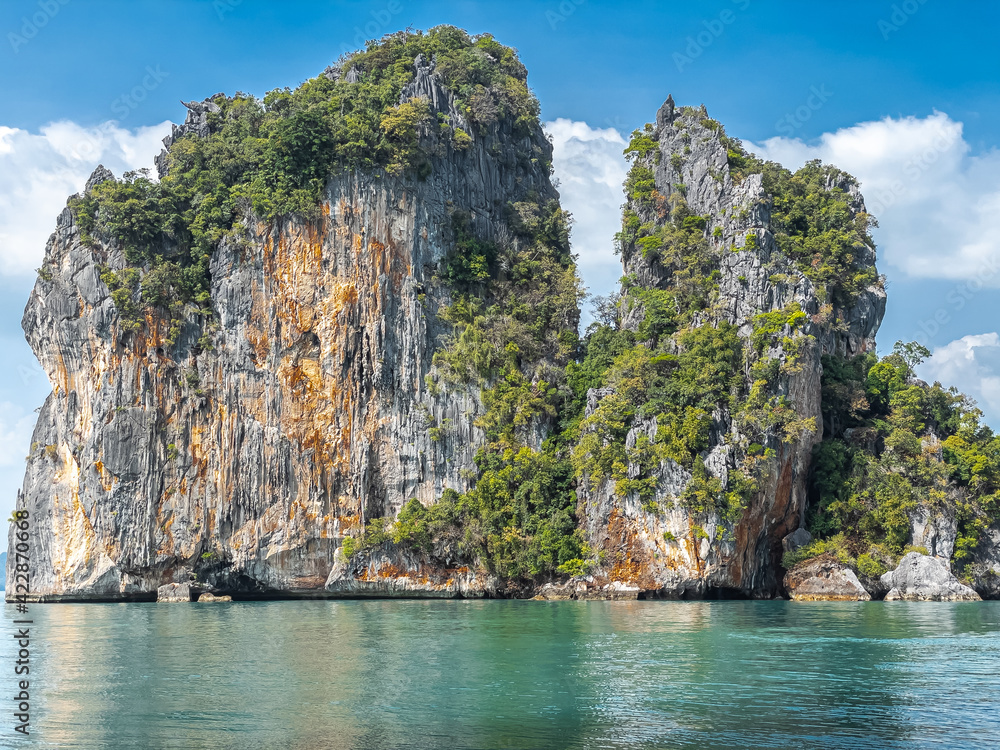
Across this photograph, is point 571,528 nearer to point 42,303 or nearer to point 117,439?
point 117,439

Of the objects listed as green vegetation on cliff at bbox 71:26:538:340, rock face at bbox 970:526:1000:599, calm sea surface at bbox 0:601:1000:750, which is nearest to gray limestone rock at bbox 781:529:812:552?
rock face at bbox 970:526:1000:599

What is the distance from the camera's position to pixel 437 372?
46031 mm

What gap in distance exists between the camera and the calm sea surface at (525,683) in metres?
12.3

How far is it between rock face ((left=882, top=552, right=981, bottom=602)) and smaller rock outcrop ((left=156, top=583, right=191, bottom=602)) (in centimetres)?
3119

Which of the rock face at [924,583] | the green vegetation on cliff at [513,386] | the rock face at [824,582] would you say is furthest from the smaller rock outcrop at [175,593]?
the rock face at [924,583]

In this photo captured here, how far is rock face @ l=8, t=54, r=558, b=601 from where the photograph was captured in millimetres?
44844

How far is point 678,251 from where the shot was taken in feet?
148

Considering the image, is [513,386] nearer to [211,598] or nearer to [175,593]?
[211,598]

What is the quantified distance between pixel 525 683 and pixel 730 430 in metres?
23.9

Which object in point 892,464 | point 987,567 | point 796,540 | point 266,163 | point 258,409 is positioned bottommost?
point 987,567

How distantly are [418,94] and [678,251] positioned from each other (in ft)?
54.2

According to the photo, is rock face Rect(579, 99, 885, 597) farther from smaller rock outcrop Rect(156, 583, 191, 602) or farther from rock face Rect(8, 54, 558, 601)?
smaller rock outcrop Rect(156, 583, 191, 602)

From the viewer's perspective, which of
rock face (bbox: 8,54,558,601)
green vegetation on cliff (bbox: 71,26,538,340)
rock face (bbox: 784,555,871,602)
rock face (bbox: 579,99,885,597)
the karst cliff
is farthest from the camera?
green vegetation on cliff (bbox: 71,26,538,340)

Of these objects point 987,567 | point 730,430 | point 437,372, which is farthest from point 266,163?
point 987,567
